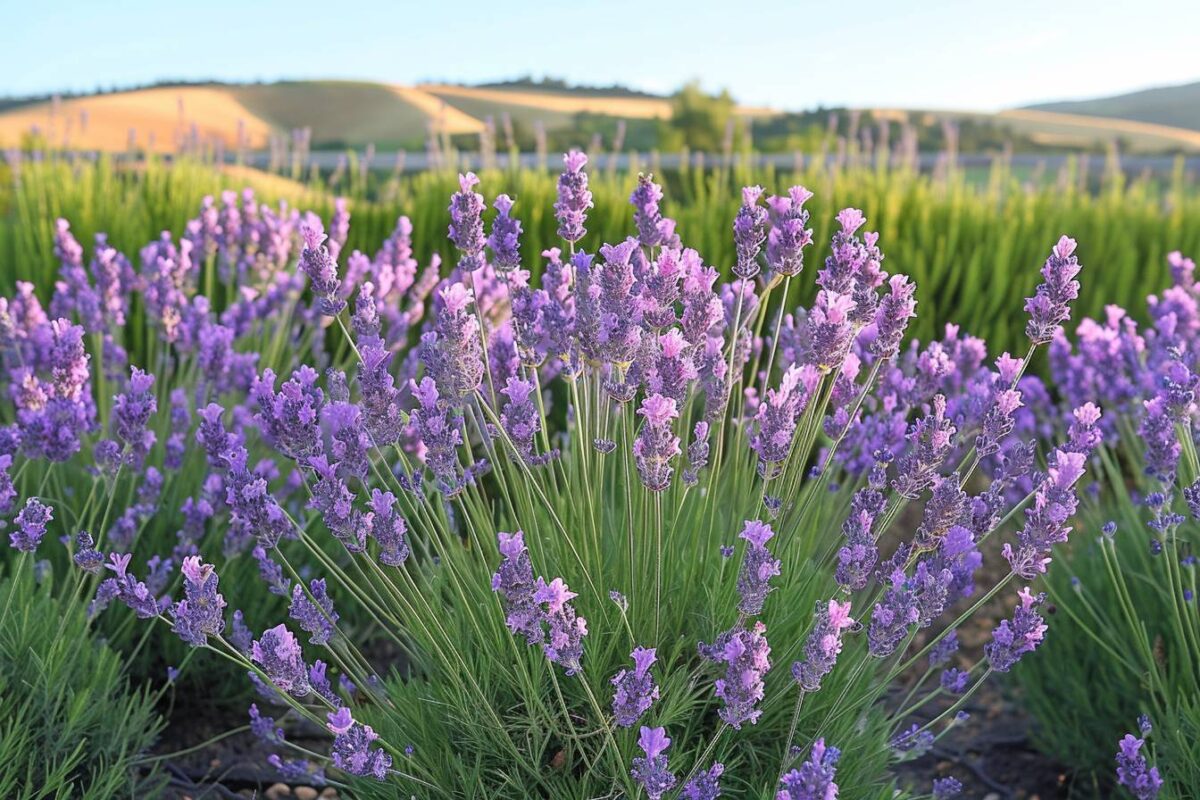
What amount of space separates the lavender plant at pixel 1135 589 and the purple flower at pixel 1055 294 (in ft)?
0.59

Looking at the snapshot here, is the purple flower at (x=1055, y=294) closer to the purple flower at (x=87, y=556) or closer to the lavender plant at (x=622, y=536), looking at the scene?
the lavender plant at (x=622, y=536)

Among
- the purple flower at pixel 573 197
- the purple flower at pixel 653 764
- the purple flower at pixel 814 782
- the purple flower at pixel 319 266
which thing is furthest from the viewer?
the purple flower at pixel 573 197

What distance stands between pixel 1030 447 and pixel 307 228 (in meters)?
1.40

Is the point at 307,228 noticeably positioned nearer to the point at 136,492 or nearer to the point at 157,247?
the point at 136,492

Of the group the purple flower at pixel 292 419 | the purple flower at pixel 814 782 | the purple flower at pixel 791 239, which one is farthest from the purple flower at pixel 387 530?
the purple flower at pixel 791 239

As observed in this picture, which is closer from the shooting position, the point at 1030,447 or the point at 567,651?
the point at 567,651

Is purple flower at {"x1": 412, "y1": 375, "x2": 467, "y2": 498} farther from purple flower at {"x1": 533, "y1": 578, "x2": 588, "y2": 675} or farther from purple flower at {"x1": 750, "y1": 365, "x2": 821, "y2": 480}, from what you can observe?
purple flower at {"x1": 750, "y1": 365, "x2": 821, "y2": 480}

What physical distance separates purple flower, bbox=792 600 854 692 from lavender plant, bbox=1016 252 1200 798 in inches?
30.1

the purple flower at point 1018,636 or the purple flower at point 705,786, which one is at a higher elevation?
the purple flower at point 1018,636

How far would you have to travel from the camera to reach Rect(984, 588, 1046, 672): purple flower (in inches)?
73.7

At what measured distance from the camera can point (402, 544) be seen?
1.82 meters

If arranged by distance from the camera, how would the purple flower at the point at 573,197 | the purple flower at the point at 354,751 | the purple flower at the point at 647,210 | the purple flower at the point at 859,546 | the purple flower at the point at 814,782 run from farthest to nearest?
the purple flower at the point at 647,210 < the purple flower at the point at 573,197 < the purple flower at the point at 859,546 < the purple flower at the point at 354,751 < the purple flower at the point at 814,782

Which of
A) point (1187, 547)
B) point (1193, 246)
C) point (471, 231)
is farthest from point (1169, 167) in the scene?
point (471, 231)

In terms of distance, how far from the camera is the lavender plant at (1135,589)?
7.30 feet
